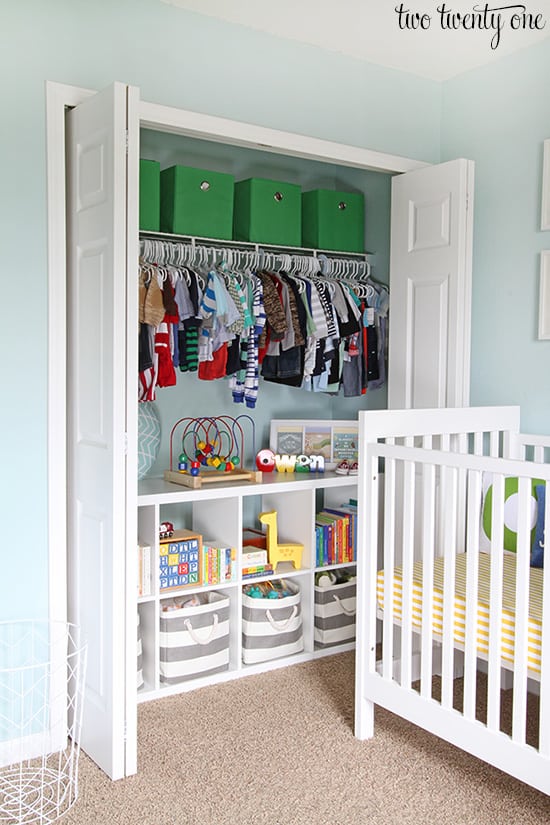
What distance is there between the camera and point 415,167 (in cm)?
331

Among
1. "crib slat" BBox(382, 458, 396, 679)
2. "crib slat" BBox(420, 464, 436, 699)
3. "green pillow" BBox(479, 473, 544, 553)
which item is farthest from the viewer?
"green pillow" BBox(479, 473, 544, 553)

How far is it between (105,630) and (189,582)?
0.69 m

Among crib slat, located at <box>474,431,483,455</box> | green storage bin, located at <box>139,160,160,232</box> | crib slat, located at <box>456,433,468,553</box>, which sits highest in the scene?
green storage bin, located at <box>139,160,160,232</box>

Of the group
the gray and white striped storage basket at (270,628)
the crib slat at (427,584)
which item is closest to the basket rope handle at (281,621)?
the gray and white striped storage basket at (270,628)

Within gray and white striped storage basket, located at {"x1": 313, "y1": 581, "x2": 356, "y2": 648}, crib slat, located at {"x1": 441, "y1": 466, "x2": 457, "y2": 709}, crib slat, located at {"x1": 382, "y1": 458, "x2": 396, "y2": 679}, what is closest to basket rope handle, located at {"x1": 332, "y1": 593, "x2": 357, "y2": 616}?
gray and white striped storage basket, located at {"x1": 313, "y1": 581, "x2": 356, "y2": 648}

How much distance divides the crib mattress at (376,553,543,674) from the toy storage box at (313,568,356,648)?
665 millimetres

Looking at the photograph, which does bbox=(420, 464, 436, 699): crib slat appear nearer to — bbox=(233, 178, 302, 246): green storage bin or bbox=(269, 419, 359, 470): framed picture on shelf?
bbox=(269, 419, 359, 470): framed picture on shelf

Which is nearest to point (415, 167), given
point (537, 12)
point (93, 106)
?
point (537, 12)

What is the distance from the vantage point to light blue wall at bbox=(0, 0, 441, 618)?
2404 mm

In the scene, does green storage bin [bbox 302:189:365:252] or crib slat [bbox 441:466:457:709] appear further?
green storage bin [bbox 302:189:365:252]

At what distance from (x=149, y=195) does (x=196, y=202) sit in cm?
21

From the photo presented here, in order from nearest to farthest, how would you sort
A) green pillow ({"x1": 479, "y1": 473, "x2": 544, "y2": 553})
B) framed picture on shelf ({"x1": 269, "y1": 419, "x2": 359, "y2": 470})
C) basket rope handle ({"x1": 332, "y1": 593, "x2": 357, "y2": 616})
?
green pillow ({"x1": 479, "y1": 473, "x2": 544, "y2": 553})
basket rope handle ({"x1": 332, "y1": 593, "x2": 357, "y2": 616})
framed picture on shelf ({"x1": 269, "y1": 419, "x2": 359, "y2": 470})

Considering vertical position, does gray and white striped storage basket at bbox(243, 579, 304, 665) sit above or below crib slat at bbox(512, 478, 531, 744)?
below

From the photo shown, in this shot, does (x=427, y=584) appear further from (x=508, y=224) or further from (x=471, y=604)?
(x=508, y=224)
